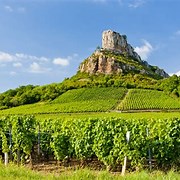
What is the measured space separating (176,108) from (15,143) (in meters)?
60.5

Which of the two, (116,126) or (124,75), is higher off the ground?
(124,75)

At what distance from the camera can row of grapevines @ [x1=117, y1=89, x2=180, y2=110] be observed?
243 feet

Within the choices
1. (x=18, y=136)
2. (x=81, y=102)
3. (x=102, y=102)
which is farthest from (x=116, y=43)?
(x=18, y=136)

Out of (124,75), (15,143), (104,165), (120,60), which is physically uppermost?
(120,60)

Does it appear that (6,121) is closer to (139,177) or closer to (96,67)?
(139,177)

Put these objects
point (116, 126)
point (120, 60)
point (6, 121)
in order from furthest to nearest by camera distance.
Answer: point (120, 60) < point (6, 121) < point (116, 126)

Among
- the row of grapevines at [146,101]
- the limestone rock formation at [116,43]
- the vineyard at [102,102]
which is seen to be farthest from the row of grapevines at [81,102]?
the limestone rock formation at [116,43]

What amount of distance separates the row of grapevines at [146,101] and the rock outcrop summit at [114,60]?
48.6 meters

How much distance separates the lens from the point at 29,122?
1577 cm

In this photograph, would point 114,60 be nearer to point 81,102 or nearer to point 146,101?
point 81,102

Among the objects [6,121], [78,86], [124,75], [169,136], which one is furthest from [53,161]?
[124,75]

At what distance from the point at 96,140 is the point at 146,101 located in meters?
68.8

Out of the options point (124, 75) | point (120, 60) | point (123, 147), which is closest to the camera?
point (123, 147)

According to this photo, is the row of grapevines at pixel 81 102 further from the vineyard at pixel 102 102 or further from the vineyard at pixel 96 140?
the vineyard at pixel 96 140
